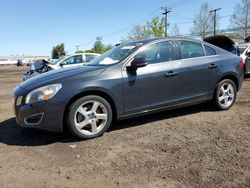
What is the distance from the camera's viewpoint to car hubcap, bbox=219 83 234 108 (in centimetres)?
612

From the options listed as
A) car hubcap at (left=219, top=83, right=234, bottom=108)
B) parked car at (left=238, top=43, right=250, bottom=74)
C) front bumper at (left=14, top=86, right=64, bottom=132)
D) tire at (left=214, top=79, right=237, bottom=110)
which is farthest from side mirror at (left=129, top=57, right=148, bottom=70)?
parked car at (left=238, top=43, right=250, bottom=74)

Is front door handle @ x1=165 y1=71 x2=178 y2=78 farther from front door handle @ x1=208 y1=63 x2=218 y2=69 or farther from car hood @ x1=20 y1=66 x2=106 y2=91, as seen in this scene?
car hood @ x1=20 y1=66 x2=106 y2=91

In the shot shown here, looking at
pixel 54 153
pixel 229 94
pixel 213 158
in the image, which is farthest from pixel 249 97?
pixel 54 153

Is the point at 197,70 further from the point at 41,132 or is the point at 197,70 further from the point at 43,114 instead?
the point at 41,132

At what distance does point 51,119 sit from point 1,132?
4.74 ft

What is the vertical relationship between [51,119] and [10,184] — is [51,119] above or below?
above

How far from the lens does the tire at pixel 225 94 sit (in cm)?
605

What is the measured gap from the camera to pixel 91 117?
185 inches

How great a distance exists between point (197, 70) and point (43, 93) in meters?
2.91

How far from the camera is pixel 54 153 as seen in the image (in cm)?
418

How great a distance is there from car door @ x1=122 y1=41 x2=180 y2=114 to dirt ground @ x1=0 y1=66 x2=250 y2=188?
0.43 meters

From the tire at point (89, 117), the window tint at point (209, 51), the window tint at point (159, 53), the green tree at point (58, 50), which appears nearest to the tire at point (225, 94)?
the window tint at point (209, 51)

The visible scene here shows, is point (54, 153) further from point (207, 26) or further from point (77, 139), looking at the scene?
point (207, 26)

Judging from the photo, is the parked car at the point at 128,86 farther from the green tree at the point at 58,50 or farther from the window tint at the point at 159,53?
the green tree at the point at 58,50
